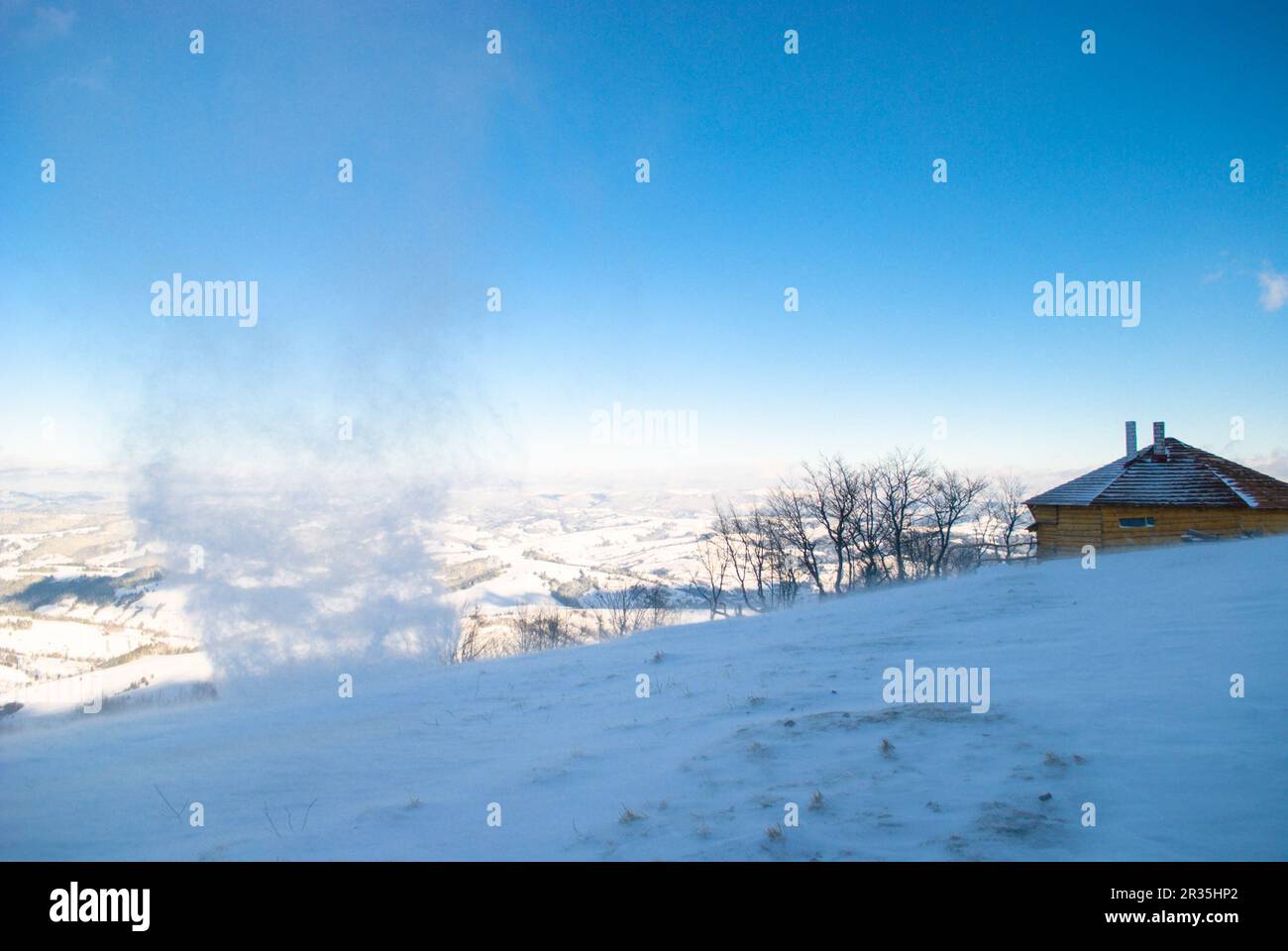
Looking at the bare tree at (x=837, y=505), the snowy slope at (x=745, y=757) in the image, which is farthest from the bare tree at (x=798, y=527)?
the snowy slope at (x=745, y=757)

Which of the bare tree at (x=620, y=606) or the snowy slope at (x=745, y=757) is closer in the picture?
the snowy slope at (x=745, y=757)

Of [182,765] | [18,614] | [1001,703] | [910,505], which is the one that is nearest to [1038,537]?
[910,505]

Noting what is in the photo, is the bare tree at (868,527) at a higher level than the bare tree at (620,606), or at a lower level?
higher

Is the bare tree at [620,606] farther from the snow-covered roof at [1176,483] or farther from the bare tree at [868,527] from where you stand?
the snow-covered roof at [1176,483]

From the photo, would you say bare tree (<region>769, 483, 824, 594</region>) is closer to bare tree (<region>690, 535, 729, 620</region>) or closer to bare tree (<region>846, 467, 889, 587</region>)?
bare tree (<region>846, 467, 889, 587</region>)

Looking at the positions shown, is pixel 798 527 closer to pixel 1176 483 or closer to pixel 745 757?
pixel 1176 483

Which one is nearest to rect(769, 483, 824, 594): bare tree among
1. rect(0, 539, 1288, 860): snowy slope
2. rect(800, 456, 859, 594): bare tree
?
rect(800, 456, 859, 594): bare tree
